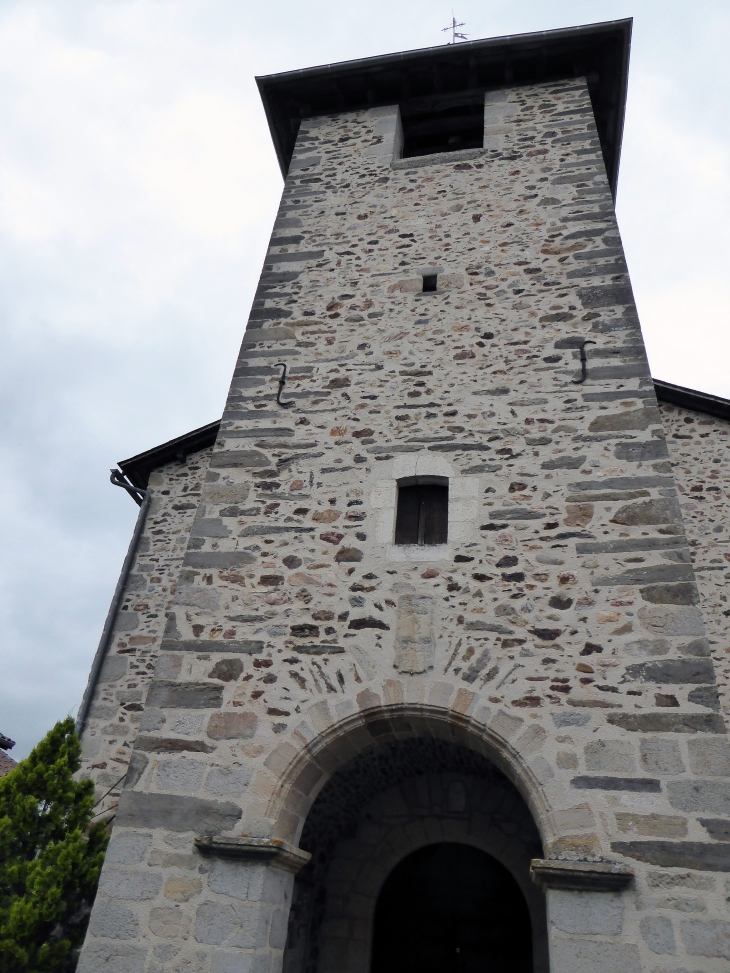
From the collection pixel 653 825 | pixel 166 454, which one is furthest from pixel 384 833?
pixel 166 454

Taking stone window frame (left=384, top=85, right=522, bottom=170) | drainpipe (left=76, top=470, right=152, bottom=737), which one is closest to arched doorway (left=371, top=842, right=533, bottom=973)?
drainpipe (left=76, top=470, right=152, bottom=737)

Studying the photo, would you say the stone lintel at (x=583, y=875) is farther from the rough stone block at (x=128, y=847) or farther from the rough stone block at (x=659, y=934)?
the rough stone block at (x=128, y=847)

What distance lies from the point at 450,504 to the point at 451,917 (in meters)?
3.28

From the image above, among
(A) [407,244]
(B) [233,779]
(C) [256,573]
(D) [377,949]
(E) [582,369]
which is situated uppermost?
(A) [407,244]

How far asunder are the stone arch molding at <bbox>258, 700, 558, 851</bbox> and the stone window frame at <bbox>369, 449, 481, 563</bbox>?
0.86 metres

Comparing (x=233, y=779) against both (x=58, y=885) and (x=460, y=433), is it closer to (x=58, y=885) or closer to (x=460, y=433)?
(x=58, y=885)

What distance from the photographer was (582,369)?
4852mm

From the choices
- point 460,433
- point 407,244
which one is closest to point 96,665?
point 460,433

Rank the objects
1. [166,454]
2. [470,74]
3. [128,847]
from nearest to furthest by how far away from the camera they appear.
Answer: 1. [128,847]
2. [470,74]
3. [166,454]

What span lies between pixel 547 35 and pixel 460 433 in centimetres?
437

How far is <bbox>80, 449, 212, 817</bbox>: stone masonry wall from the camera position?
5973 millimetres

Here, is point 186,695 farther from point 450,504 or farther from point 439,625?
point 450,504

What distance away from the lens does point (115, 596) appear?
665cm

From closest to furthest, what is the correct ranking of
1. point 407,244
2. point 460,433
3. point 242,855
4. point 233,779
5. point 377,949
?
point 242,855
point 233,779
point 460,433
point 377,949
point 407,244
